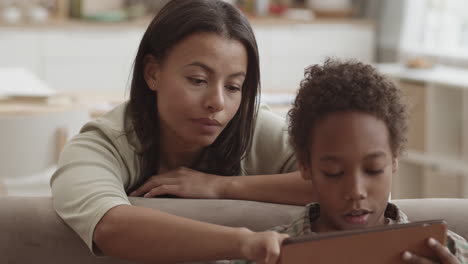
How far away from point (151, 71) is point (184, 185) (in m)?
0.24

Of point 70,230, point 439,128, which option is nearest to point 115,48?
point 439,128

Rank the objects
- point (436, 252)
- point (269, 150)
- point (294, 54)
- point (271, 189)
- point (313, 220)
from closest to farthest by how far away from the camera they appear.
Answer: point (436, 252)
point (313, 220)
point (271, 189)
point (269, 150)
point (294, 54)

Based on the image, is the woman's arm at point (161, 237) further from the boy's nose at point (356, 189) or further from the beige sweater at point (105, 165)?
the boy's nose at point (356, 189)

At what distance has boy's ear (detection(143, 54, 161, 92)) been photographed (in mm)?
1800

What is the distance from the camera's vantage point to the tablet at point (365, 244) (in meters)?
1.29

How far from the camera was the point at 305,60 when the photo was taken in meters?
5.68

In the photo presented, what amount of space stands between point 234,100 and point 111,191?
30cm

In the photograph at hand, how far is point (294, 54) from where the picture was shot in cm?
564

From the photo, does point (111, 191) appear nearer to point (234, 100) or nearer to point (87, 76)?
point (234, 100)

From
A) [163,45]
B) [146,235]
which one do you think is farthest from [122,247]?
[163,45]

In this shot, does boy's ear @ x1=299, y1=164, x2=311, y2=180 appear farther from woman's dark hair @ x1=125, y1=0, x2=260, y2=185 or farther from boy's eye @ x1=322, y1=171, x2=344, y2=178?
woman's dark hair @ x1=125, y1=0, x2=260, y2=185

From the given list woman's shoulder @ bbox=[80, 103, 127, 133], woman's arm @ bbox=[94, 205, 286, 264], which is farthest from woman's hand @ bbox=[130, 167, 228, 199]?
woman's arm @ bbox=[94, 205, 286, 264]

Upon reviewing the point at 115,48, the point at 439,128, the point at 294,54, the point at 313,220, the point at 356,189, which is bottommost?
the point at 439,128

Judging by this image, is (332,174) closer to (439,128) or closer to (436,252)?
(436,252)
